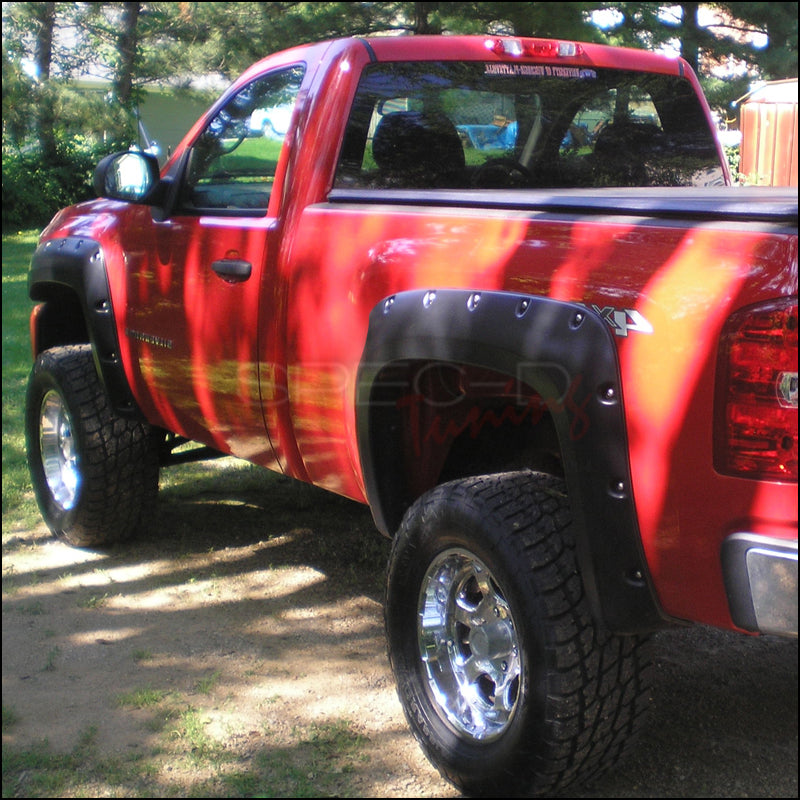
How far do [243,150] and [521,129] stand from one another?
0.98 meters

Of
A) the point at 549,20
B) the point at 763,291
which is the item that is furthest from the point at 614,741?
the point at 549,20

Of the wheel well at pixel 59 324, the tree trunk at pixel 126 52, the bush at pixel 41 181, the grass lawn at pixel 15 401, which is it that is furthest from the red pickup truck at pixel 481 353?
the bush at pixel 41 181

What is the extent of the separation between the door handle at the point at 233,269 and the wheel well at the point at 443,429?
803 mm

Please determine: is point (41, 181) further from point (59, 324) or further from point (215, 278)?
point (215, 278)

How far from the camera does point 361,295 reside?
10.1 ft

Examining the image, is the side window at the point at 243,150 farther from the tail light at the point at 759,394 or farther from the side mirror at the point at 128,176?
the tail light at the point at 759,394

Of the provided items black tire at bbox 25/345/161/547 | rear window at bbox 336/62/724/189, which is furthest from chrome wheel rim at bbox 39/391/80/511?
rear window at bbox 336/62/724/189

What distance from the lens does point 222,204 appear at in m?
3.94

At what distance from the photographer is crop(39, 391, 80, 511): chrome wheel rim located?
16.2 feet

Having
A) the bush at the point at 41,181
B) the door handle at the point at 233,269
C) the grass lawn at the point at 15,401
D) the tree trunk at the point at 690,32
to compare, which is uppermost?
the tree trunk at the point at 690,32

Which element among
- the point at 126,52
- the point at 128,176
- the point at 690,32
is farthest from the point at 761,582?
the point at 126,52

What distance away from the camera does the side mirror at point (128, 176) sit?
4.08 meters

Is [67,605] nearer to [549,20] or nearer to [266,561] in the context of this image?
[266,561]

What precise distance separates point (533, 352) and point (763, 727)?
4.62 ft
